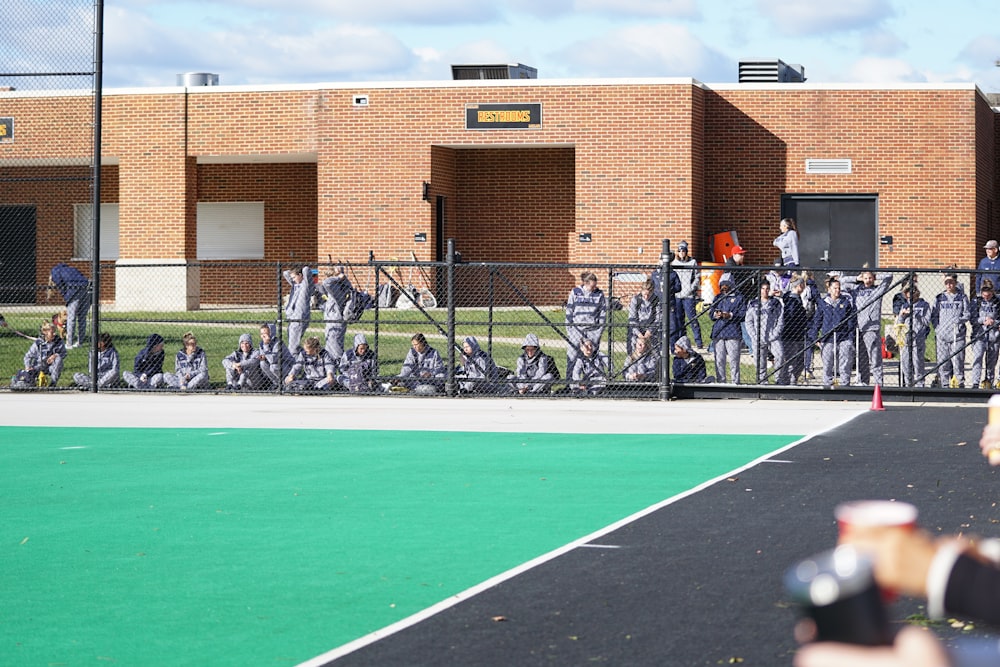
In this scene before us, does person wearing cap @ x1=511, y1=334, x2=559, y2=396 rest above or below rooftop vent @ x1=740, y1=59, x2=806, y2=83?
below

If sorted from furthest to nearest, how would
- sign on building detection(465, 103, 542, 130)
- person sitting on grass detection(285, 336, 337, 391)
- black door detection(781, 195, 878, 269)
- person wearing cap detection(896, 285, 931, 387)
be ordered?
1. black door detection(781, 195, 878, 269)
2. sign on building detection(465, 103, 542, 130)
3. person sitting on grass detection(285, 336, 337, 391)
4. person wearing cap detection(896, 285, 931, 387)

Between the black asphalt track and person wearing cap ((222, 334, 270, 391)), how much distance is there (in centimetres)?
980

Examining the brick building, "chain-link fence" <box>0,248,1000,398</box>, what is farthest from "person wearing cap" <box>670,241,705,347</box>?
the brick building

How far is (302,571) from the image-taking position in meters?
7.97

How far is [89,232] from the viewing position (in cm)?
3869

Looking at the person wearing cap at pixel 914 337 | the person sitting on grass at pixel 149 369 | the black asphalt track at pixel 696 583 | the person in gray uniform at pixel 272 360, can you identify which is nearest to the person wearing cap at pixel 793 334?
the person wearing cap at pixel 914 337

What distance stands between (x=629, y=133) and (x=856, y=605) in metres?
31.4

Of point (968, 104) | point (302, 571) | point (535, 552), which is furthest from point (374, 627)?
point (968, 104)

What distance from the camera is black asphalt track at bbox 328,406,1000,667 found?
613 centimetres

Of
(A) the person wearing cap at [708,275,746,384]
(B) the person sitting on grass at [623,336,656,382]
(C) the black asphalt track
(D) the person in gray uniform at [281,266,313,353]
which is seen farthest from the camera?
(D) the person in gray uniform at [281,266,313,353]

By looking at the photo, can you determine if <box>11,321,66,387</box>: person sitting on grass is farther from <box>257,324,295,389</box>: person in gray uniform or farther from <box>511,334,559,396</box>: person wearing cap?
<box>511,334,559,396</box>: person wearing cap

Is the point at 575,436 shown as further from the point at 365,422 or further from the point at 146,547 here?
the point at 146,547

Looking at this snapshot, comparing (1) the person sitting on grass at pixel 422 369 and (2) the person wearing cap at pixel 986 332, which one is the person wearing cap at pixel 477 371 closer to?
(1) the person sitting on grass at pixel 422 369

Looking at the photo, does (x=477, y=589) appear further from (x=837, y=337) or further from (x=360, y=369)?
(x=360, y=369)
